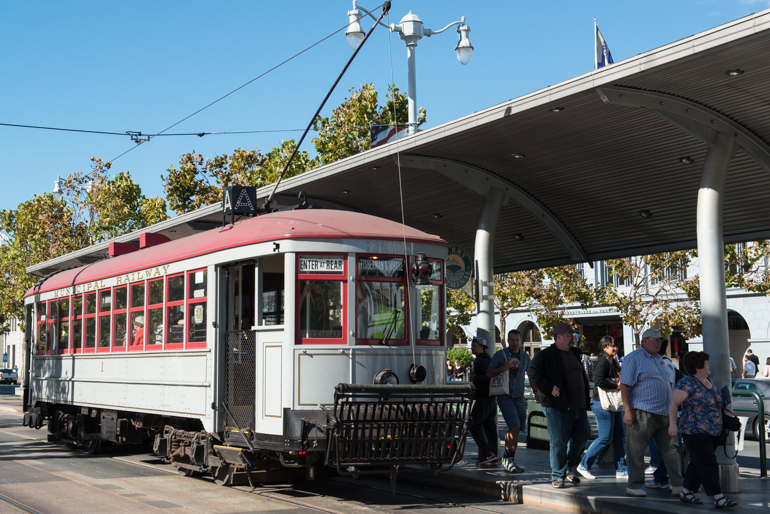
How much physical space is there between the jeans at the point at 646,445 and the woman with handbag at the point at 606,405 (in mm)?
1441

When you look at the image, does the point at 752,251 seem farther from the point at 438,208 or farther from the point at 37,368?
the point at 37,368

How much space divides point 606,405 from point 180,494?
5109 millimetres

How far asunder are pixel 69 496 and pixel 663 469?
6646 mm

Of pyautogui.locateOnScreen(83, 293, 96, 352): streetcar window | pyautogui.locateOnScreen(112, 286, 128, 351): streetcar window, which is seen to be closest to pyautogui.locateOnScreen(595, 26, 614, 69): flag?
pyautogui.locateOnScreen(112, 286, 128, 351): streetcar window

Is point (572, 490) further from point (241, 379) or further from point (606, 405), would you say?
point (241, 379)

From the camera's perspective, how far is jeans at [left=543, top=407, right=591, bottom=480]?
940 cm

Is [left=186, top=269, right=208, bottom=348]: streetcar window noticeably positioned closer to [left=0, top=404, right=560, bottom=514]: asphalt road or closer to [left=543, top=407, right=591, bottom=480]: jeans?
[left=0, top=404, right=560, bottom=514]: asphalt road

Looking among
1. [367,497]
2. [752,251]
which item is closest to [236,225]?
[367,497]

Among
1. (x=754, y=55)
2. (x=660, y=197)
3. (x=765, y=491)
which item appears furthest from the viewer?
(x=660, y=197)

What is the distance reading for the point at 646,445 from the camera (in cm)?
886

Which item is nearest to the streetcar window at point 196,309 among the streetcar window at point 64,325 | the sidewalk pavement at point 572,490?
the sidewalk pavement at point 572,490

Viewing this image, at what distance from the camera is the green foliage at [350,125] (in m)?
26.2

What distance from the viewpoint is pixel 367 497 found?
10031mm

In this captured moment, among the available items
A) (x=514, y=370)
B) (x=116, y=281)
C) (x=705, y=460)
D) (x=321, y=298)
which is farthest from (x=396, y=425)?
(x=116, y=281)
